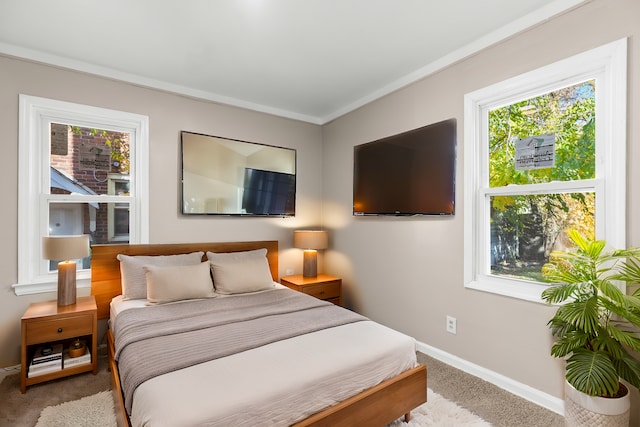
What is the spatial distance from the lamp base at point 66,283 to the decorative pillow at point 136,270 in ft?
1.14

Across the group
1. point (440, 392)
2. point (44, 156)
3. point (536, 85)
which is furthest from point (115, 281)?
point (536, 85)

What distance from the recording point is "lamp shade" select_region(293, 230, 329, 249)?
12.2 feet

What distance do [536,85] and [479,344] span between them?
194 centimetres

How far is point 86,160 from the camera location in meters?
2.93

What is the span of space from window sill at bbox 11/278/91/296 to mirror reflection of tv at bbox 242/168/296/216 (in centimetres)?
166

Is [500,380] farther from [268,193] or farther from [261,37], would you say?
[261,37]

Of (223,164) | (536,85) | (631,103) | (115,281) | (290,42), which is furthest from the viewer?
(223,164)

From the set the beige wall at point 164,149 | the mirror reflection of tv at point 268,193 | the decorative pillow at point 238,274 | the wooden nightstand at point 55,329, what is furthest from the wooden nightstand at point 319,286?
the wooden nightstand at point 55,329

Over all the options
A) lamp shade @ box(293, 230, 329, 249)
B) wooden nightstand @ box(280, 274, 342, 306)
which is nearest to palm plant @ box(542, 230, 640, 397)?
wooden nightstand @ box(280, 274, 342, 306)

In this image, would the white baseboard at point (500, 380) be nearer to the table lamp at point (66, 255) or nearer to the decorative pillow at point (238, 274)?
the decorative pillow at point (238, 274)

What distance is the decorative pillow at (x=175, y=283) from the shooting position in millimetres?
2566

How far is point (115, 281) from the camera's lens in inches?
114

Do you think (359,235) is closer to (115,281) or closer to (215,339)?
(215,339)

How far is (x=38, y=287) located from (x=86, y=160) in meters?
1.16
